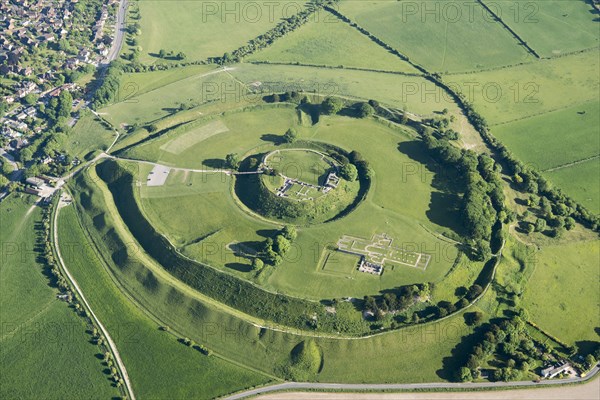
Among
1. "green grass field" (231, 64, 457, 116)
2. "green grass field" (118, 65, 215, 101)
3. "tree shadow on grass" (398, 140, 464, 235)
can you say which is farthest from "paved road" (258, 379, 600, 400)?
"green grass field" (118, 65, 215, 101)

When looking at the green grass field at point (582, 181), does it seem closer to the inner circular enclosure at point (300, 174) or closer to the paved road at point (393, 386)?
the paved road at point (393, 386)

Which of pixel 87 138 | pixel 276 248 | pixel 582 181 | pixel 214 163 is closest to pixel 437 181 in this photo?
pixel 582 181

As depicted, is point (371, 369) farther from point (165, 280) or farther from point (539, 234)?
point (539, 234)

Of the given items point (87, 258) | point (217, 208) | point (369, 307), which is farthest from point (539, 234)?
point (87, 258)

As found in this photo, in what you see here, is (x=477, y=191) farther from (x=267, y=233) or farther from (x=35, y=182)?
(x=35, y=182)

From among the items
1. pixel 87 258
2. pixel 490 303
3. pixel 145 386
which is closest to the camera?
pixel 145 386
